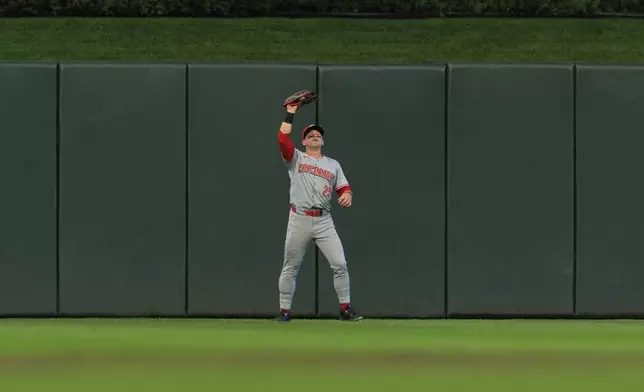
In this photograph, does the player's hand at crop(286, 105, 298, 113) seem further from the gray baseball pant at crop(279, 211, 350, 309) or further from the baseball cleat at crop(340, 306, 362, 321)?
the baseball cleat at crop(340, 306, 362, 321)

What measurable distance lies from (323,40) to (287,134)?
407 cm

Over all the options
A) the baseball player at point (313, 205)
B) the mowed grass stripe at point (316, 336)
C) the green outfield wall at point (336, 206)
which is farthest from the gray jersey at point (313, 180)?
the mowed grass stripe at point (316, 336)

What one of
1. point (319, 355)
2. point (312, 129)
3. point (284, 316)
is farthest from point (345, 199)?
point (319, 355)

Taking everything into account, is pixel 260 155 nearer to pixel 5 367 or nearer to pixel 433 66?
pixel 433 66

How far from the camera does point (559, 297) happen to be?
12453 mm

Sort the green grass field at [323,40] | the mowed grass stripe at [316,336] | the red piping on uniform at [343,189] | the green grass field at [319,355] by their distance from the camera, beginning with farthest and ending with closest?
the green grass field at [323,40] → the red piping on uniform at [343,189] → the mowed grass stripe at [316,336] → the green grass field at [319,355]

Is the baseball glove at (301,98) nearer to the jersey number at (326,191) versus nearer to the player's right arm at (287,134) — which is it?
the player's right arm at (287,134)

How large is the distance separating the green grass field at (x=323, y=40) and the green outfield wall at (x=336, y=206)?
190cm

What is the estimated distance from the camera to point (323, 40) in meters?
15.2

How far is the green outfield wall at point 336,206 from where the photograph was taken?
12.2 meters

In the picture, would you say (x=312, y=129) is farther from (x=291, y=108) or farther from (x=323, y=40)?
(x=323, y=40)

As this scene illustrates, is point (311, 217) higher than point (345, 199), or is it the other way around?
point (345, 199)

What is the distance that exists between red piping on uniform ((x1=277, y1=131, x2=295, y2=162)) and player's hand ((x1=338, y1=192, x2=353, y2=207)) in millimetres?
529

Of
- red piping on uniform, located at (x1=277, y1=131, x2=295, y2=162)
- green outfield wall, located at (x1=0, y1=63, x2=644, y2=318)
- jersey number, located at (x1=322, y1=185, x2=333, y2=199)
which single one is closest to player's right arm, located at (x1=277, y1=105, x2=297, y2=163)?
red piping on uniform, located at (x1=277, y1=131, x2=295, y2=162)
